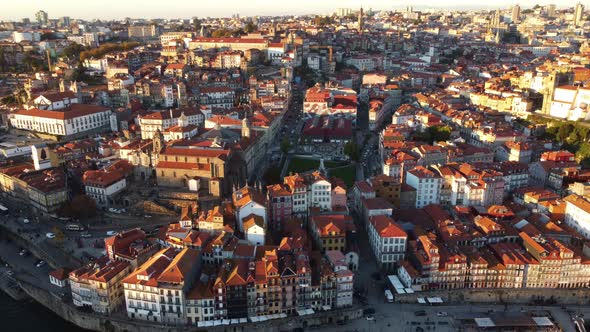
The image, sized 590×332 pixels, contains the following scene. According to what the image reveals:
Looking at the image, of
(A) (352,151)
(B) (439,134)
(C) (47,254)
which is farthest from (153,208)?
(B) (439,134)

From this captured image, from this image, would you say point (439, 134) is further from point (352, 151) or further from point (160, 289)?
point (160, 289)

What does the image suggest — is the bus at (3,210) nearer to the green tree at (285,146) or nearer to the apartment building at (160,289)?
the apartment building at (160,289)

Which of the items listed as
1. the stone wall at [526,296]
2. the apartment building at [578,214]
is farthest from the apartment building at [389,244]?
the apartment building at [578,214]

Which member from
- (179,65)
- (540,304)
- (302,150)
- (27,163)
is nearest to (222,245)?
(540,304)

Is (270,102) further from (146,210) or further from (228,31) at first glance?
(228,31)

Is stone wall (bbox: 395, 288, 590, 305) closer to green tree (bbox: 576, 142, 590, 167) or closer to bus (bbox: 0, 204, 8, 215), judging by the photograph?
green tree (bbox: 576, 142, 590, 167)

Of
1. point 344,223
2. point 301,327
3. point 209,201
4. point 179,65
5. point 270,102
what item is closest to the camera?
point 301,327

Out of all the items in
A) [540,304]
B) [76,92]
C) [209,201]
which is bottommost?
[540,304]

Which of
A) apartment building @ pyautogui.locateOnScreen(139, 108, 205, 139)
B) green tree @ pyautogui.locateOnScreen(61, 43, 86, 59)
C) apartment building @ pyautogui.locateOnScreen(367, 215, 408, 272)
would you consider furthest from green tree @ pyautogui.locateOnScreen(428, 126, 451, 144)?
green tree @ pyautogui.locateOnScreen(61, 43, 86, 59)
